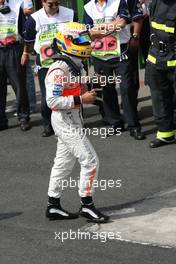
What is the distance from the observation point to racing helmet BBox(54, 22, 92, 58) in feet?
22.0

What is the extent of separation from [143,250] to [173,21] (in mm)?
3501

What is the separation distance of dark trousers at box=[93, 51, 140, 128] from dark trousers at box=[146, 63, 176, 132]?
1.06 ft

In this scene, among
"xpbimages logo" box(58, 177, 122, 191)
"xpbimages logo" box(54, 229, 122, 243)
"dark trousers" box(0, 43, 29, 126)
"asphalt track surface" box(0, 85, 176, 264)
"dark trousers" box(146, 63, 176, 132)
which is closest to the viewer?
"asphalt track surface" box(0, 85, 176, 264)

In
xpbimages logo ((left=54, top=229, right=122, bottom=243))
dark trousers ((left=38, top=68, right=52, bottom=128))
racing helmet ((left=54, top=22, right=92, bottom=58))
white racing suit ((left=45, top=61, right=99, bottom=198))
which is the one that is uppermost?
racing helmet ((left=54, top=22, right=92, bottom=58))

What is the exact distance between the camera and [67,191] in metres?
7.84

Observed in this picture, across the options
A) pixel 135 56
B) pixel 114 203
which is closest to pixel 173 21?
pixel 135 56

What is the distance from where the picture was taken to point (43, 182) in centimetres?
823

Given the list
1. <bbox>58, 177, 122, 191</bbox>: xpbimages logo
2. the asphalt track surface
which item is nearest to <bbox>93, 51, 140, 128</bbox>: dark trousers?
the asphalt track surface

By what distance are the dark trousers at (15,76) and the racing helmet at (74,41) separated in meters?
3.73

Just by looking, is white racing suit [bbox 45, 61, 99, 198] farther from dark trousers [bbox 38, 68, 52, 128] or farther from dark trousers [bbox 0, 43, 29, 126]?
dark trousers [bbox 0, 43, 29, 126]

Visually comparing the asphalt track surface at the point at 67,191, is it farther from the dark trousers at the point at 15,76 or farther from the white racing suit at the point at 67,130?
the white racing suit at the point at 67,130

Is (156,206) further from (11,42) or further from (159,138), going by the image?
(11,42)

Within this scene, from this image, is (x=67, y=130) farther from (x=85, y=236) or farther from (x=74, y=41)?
(x=85, y=236)

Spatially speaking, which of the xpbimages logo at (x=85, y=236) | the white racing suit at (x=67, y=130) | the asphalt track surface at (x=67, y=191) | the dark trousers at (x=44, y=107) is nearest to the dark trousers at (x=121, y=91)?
the asphalt track surface at (x=67, y=191)
